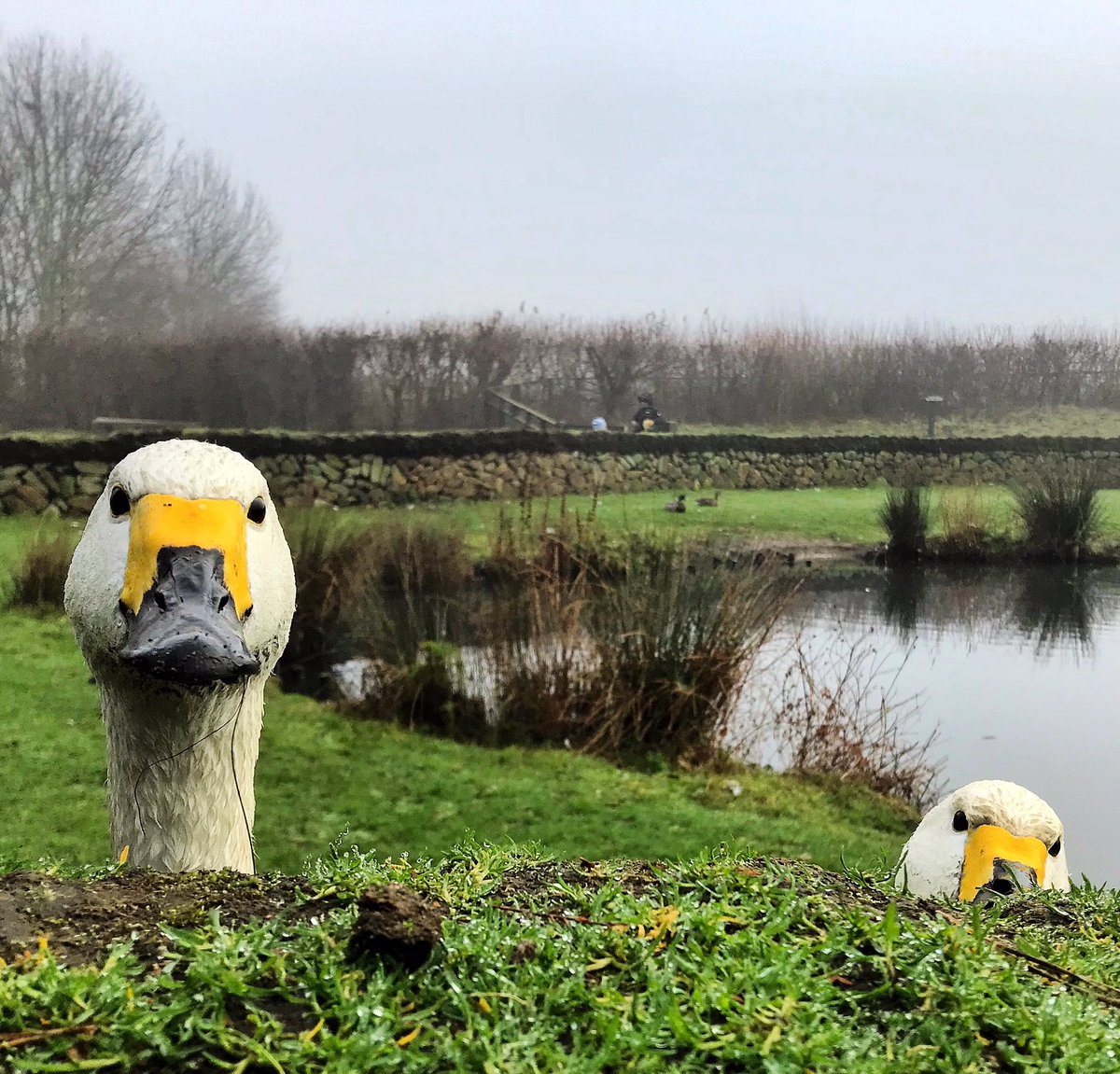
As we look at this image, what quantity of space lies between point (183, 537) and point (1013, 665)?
30.9 ft

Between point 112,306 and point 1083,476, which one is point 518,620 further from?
point 112,306

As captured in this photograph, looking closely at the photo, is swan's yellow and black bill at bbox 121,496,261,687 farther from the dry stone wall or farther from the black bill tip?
the dry stone wall

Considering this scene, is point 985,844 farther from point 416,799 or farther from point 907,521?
point 907,521

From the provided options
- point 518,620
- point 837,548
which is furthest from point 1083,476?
point 518,620

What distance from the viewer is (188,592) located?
2131 millimetres

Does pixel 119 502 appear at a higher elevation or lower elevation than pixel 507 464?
higher

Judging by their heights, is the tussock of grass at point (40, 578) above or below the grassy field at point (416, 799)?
above

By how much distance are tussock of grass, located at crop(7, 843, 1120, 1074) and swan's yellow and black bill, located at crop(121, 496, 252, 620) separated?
3.09 ft

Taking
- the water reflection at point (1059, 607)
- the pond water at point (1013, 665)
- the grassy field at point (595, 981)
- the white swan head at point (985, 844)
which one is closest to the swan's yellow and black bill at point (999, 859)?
the white swan head at point (985, 844)

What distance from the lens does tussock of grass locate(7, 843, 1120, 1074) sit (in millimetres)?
1073

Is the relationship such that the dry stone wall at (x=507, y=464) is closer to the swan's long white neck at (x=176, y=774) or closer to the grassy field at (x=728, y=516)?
the grassy field at (x=728, y=516)

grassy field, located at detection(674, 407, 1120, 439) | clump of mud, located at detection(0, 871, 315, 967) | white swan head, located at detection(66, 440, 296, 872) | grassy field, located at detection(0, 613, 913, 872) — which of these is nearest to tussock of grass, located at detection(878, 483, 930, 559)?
grassy field, located at detection(674, 407, 1120, 439)

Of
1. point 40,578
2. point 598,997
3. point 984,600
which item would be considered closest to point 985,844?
point 598,997

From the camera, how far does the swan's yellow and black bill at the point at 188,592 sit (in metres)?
1.99
